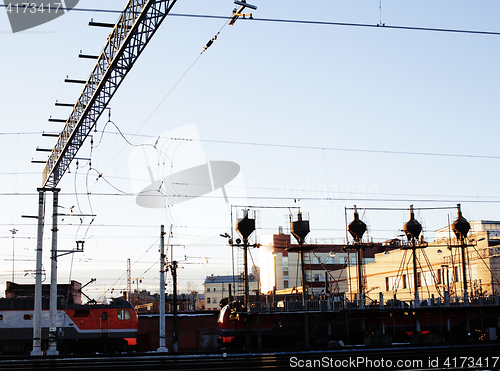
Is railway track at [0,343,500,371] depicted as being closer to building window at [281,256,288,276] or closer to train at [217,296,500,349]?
train at [217,296,500,349]

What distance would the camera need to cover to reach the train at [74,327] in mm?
39031

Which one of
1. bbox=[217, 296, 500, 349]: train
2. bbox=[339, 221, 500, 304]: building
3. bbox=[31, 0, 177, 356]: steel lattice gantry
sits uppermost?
bbox=[31, 0, 177, 356]: steel lattice gantry

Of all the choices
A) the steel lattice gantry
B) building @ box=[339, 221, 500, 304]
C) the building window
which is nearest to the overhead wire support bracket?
the steel lattice gantry

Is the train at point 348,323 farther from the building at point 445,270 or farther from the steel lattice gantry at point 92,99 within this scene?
the steel lattice gantry at point 92,99

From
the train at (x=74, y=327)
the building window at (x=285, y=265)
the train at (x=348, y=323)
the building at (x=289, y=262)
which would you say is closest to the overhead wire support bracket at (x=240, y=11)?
the train at (x=348, y=323)

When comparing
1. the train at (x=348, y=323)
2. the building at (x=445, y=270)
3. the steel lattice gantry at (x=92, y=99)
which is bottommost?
the train at (x=348, y=323)

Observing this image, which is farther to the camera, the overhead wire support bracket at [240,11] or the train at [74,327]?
the train at [74,327]

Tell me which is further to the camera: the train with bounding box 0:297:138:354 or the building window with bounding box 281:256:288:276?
the building window with bounding box 281:256:288:276

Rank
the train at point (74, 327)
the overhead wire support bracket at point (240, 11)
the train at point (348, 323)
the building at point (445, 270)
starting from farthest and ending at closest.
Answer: the building at point (445, 270) < the train at point (74, 327) < the train at point (348, 323) < the overhead wire support bracket at point (240, 11)

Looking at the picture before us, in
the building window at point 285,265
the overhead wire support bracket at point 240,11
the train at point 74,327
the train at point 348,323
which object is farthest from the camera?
the building window at point 285,265

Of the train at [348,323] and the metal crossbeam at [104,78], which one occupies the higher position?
the metal crossbeam at [104,78]

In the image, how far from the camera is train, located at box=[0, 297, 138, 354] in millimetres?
39031

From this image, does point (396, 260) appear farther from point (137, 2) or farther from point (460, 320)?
point (137, 2)

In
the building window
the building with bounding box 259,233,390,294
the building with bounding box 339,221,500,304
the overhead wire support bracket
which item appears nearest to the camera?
the overhead wire support bracket
